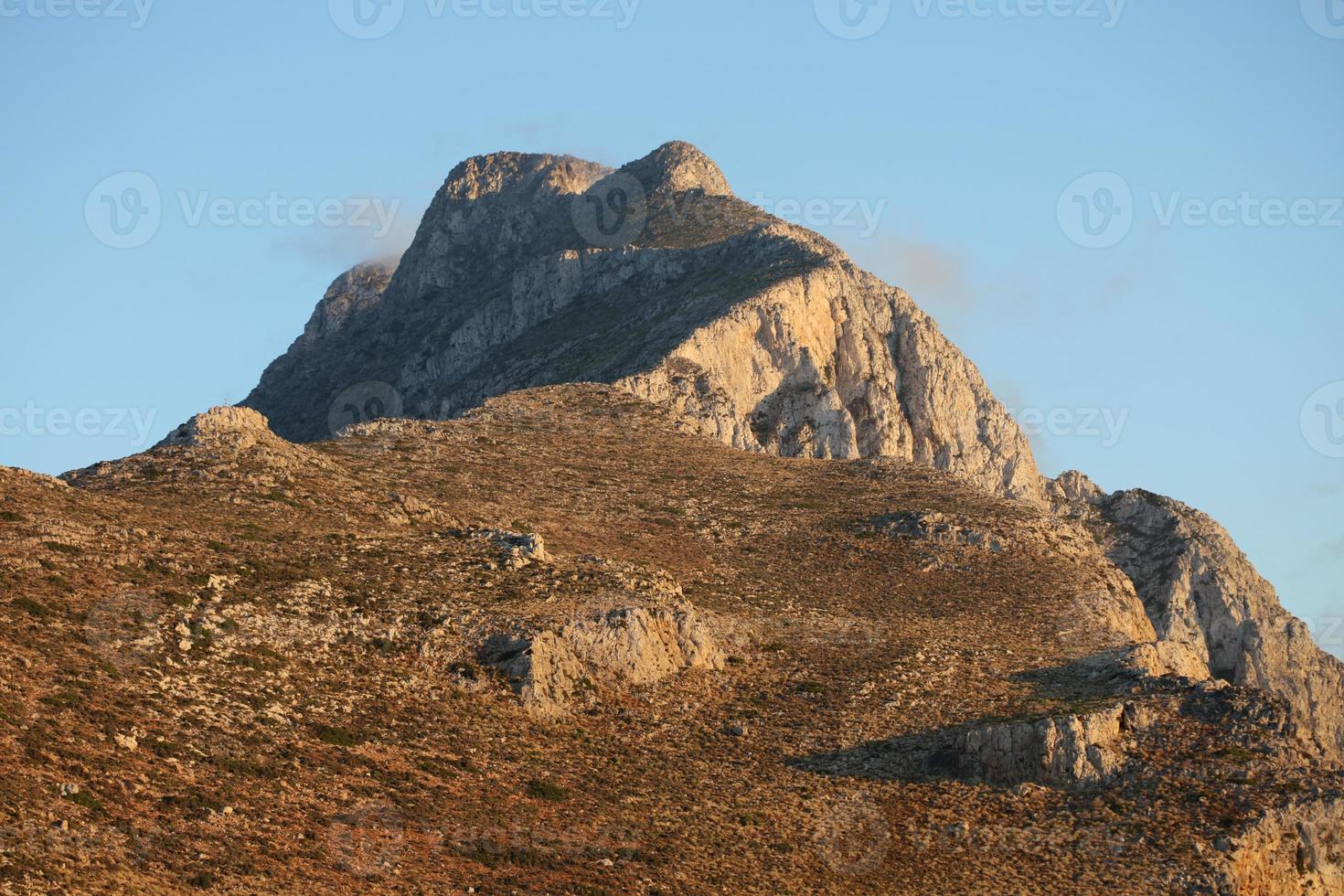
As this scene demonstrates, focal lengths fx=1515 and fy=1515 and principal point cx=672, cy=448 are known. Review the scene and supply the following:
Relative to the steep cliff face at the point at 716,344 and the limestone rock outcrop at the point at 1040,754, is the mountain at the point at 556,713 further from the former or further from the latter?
the steep cliff face at the point at 716,344

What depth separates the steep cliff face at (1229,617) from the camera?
408 feet

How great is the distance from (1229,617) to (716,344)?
48951mm

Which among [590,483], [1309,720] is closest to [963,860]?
[590,483]

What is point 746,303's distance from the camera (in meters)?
138

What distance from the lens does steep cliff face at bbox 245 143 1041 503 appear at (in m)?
136

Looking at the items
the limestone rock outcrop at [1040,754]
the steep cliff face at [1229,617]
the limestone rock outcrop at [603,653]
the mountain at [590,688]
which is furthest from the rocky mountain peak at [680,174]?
the limestone rock outcrop at [1040,754]

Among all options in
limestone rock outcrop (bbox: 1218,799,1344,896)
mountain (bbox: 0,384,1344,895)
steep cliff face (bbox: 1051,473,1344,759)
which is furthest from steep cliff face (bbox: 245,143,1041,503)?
limestone rock outcrop (bbox: 1218,799,1344,896)

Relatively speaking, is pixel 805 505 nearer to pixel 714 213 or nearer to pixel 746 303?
pixel 746 303

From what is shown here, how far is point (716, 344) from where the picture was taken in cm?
13312

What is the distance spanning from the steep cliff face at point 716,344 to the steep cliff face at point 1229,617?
1706 cm

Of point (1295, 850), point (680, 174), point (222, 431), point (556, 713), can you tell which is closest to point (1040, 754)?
point (1295, 850)

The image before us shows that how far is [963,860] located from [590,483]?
157ft

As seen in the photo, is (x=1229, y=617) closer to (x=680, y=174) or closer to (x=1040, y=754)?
(x=1040, y=754)

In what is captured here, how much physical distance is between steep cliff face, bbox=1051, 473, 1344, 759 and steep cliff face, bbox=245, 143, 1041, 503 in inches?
672
